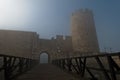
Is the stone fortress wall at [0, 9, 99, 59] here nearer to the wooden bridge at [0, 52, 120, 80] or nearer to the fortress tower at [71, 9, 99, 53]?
the fortress tower at [71, 9, 99, 53]

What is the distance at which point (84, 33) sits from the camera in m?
25.2

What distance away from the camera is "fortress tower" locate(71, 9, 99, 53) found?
81.4ft

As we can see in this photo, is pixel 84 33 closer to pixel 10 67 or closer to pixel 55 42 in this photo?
pixel 55 42

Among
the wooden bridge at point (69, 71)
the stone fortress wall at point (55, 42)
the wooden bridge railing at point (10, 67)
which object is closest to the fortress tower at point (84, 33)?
the stone fortress wall at point (55, 42)

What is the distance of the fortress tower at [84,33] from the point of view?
81.4ft

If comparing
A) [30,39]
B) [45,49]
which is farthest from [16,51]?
[45,49]

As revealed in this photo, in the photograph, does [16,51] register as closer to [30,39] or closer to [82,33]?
[30,39]

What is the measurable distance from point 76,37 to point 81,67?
2260 centimetres

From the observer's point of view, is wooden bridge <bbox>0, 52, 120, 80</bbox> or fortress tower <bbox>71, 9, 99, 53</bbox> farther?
fortress tower <bbox>71, 9, 99, 53</bbox>

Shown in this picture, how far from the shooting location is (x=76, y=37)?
25891mm

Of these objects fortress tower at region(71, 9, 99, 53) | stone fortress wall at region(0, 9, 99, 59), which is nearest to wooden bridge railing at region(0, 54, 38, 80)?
stone fortress wall at region(0, 9, 99, 59)

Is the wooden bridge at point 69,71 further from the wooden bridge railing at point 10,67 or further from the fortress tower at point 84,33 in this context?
the fortress tower at point 84,33

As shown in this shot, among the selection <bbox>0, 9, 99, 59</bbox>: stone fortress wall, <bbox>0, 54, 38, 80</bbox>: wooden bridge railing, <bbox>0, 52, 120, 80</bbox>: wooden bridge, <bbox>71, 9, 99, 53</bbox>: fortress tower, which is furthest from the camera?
<bbox>71, 9, 99, 53</bbox>: fortress tower

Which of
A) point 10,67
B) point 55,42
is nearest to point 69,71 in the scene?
point 10,67
